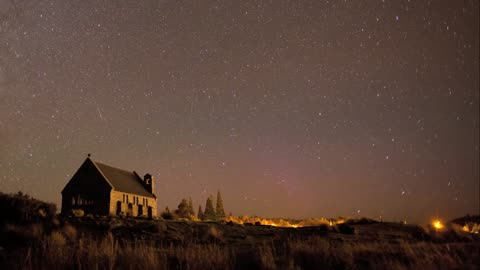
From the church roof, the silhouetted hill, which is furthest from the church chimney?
the silhouetted hill

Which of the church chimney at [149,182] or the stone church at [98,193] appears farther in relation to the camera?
the church chimney at [149,182]

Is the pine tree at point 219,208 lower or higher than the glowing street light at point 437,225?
higher

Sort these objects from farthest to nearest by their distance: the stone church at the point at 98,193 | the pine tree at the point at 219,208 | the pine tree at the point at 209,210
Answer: the pine tree at the point at 219,208 < the pine tree at the point at 209,210 < the stone church at the point at 98,193

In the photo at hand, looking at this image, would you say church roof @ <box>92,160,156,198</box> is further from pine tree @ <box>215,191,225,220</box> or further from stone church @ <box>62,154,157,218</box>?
pine tree @ <box>215,191,225,220</box>

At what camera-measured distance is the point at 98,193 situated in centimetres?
5006

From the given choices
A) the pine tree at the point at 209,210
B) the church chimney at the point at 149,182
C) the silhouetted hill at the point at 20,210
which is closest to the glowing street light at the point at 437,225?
the silhouetted hill at the point at 20,210

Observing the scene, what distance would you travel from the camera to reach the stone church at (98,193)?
163 feet

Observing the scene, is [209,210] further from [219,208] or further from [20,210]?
[20,210]

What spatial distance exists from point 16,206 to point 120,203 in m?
25.7

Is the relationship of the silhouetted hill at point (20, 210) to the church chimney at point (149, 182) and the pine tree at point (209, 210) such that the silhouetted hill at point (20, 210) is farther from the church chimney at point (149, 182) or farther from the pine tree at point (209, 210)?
the pine tree at point (209, 210)

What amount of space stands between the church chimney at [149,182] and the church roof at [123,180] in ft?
2.67

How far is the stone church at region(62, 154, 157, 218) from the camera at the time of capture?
49.5 meters

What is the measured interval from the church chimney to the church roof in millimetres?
815

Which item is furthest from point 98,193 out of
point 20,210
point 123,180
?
point 20,210
